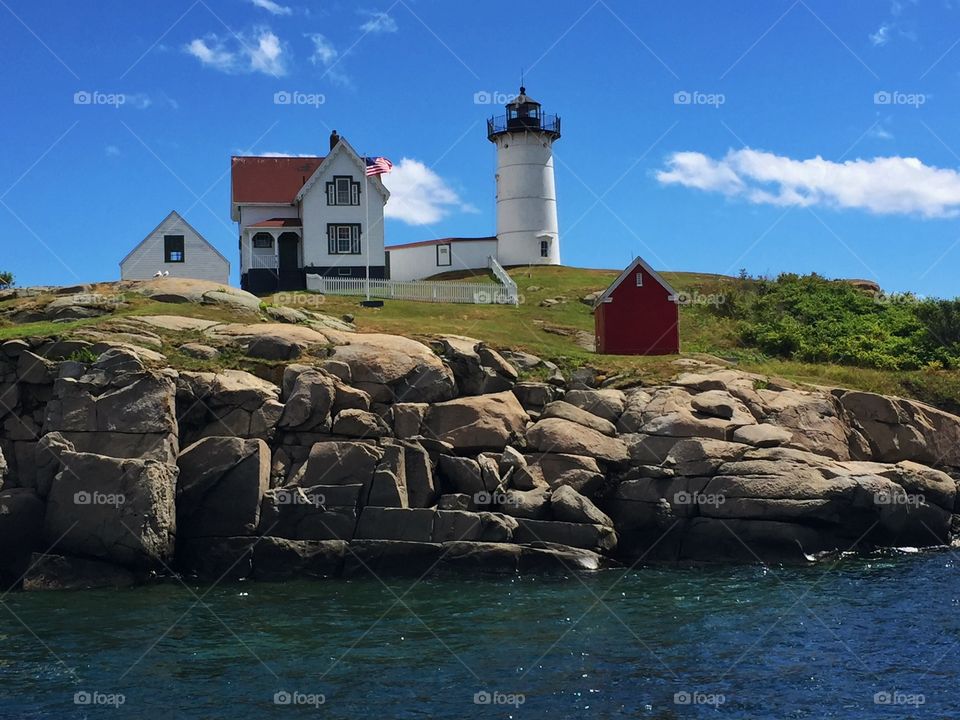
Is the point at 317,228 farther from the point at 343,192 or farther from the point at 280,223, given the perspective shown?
the point at 343,192

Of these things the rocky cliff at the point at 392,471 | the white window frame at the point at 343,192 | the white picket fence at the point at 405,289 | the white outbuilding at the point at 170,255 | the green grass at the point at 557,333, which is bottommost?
the rocky cliff at the point at 392,471

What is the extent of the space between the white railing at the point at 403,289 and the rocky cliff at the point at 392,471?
18.8m

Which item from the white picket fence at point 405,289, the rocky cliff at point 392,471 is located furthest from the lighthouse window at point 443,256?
the rocky cliff at point 392,471

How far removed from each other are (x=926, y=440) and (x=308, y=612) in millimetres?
21976

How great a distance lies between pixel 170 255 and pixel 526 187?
25.8m

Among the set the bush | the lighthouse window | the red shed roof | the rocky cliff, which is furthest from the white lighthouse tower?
the rocky cliff

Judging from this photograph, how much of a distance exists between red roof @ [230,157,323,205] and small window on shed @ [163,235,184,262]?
547 centimetres

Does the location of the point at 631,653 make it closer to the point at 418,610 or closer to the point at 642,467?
the point at 418,610

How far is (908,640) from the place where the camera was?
21672 millimetres

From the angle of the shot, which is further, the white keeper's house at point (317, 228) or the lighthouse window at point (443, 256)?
the lighthouse window at point (443, 256)

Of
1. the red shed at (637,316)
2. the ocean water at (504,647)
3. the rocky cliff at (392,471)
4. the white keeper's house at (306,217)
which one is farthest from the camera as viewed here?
the white keeper's house at (306,217)

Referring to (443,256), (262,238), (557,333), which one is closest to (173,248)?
(262,238)

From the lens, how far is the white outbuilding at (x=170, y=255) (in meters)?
54.2

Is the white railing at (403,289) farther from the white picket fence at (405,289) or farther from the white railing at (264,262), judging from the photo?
the white railing at (264,262)
